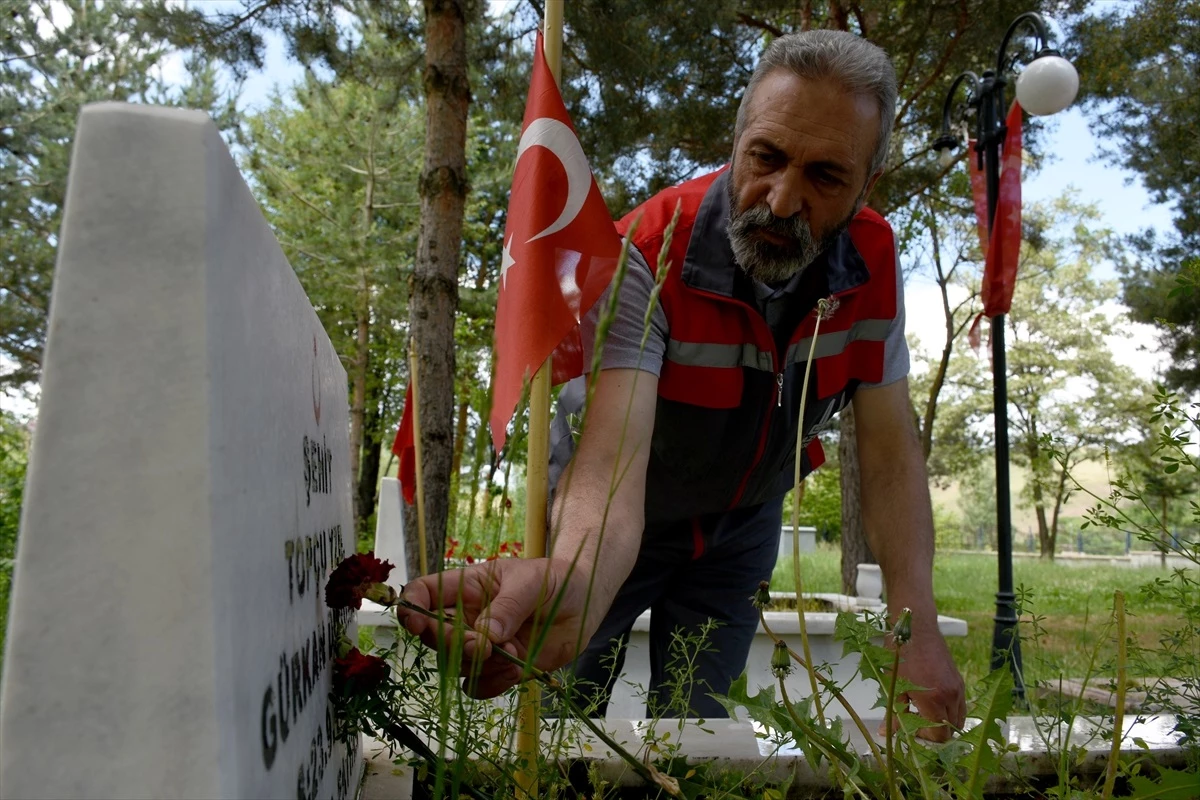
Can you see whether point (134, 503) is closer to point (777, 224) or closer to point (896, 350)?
point (777, 224)

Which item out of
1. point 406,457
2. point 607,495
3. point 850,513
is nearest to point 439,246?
point 406,457

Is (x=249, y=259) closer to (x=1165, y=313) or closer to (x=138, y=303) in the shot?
(x=138, y=303)

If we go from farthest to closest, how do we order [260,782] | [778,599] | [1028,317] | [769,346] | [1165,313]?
[1028,317] < [1165,313] < [778,599] < [769,346] < [260,782]

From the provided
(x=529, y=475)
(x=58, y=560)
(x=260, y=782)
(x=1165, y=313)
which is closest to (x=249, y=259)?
(x=58, y=560)

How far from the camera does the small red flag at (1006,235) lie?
636 centimetres

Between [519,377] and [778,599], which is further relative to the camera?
[778,599]

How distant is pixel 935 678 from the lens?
177 centimetres

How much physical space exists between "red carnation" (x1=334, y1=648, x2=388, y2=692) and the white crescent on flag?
1126 mm

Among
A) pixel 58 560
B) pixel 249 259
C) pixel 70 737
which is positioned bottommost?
pixel 70 737

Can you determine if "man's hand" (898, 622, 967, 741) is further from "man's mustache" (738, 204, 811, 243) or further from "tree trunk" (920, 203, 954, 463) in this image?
"tree trunk" (920, 203, 954, 463)

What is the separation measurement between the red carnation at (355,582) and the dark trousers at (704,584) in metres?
1.59

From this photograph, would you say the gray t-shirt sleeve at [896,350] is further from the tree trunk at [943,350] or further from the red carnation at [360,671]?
the tree trunk at [943,350]

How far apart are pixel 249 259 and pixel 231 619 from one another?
296 millimetres

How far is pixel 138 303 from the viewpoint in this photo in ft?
2.02
